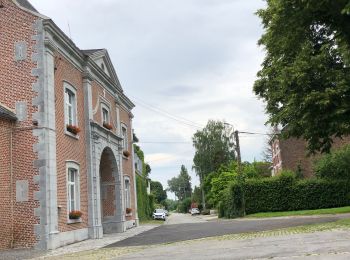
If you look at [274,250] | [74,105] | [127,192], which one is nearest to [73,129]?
[74,105]

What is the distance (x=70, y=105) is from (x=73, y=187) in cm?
365

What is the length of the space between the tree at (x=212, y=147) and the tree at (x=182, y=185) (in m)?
71.4

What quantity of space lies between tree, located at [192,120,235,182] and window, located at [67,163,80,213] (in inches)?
2135

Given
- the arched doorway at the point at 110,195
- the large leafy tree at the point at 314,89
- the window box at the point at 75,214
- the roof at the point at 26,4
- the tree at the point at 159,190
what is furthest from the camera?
the tree at the point at 159,190

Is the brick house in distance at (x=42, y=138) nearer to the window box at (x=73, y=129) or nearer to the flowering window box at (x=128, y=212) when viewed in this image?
the window box at (x=73, y=129)

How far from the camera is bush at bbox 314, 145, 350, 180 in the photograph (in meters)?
41.4

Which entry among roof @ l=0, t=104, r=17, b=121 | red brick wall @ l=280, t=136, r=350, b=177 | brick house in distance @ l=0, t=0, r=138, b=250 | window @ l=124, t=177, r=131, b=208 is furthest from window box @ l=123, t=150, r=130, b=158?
red brick wall @ l=280, t=136, r=350, b=177

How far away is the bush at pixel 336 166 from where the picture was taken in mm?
Result: 41375

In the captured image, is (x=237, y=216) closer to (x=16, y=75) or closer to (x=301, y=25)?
(x=16, y=75)

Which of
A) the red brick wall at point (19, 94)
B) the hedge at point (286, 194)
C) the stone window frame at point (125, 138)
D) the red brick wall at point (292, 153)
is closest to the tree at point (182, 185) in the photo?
the red brick wall at point (292, 153)

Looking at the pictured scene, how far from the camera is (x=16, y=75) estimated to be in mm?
18891

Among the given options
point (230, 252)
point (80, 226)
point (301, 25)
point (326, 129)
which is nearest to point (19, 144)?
point (80, 226)

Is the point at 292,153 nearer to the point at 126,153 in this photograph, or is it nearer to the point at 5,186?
the point at 126,153

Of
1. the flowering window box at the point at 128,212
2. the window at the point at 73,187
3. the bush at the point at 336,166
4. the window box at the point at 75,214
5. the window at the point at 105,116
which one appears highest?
the window at the point at 105,116
